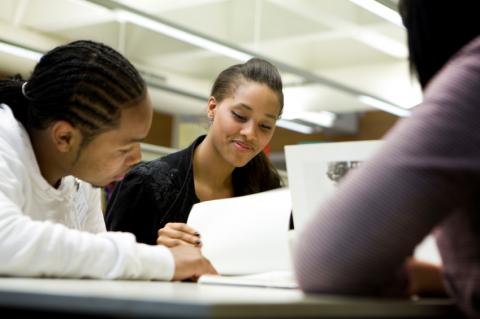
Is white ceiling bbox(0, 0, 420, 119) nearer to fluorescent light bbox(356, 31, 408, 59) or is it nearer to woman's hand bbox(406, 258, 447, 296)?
fluorescent light bbox(356, 31, 408, 59)

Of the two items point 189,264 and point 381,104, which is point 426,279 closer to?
point 189,264

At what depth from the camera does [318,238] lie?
83 centimetres

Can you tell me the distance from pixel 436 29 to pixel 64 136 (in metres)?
0.79

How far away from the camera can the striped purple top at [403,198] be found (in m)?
0.79

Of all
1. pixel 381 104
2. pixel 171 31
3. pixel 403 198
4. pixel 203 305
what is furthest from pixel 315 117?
pixel 203 305

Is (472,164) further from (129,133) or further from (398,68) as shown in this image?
(398,68)

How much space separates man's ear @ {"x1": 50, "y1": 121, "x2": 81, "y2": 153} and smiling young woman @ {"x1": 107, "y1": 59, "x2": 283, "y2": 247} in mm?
519

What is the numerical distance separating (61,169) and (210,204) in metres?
0.33

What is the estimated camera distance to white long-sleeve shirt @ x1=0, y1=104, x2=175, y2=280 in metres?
1.15

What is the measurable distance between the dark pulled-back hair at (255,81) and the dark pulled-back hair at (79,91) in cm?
81

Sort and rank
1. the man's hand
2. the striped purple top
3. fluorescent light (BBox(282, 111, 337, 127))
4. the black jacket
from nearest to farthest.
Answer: the striped purple top → the man's hand → the black jacket → fluorescent light (BBox(282, 111, 337, 127))

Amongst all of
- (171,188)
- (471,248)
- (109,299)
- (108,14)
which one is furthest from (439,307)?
(108,14)

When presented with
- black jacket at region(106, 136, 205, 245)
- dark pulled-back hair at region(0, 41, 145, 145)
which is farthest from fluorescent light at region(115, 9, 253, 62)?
dark pulled-back hair at region(0, 41, 145, 145)

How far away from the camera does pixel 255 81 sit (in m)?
2.30
